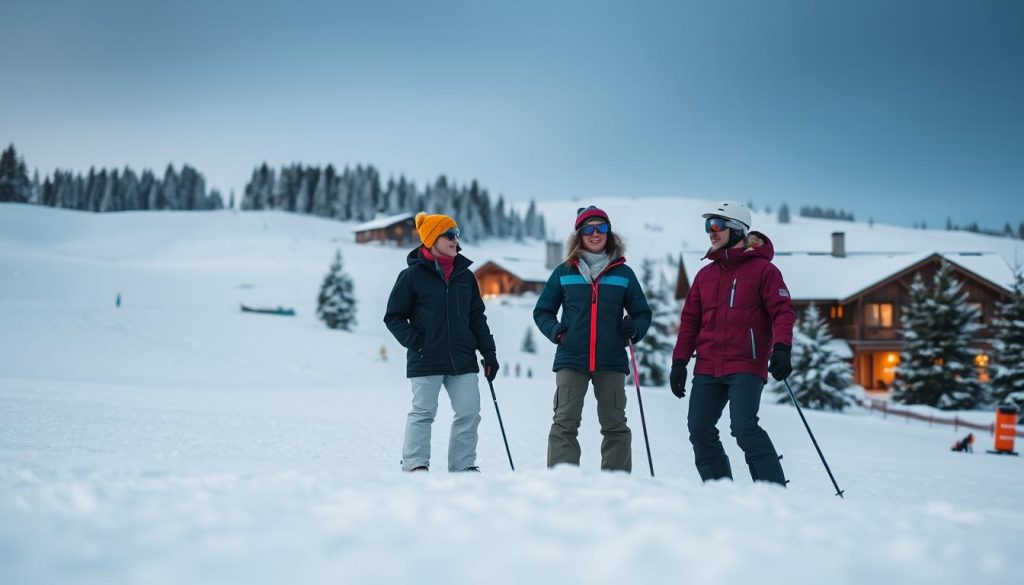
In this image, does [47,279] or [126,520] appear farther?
[47,279]

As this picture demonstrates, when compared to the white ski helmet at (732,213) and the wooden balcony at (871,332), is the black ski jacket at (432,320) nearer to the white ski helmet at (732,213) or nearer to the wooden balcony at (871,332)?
the white ski helmet at (732,213)

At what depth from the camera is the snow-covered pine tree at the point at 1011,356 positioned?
62.8 ft

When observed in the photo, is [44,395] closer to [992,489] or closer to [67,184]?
[992,489]

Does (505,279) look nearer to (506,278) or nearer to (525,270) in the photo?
(506,278)

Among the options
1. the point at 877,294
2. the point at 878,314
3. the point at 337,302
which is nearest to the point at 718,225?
the point at 877,294

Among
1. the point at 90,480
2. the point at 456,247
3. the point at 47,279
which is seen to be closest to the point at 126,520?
the point at 90,480


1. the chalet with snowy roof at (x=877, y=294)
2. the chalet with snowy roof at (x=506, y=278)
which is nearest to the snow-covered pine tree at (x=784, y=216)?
the chalet with snowy roof at (x=506, y=278)

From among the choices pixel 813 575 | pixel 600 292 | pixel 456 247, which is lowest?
pixel 813 575

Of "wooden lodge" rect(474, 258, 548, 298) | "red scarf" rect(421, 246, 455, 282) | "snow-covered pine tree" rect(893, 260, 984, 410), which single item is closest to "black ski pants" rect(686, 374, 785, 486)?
"red scarf" rect(421, 246, 455, 282)

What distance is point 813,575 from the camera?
1413 mm

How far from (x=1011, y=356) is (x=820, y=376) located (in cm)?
544

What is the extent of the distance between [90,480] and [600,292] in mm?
3213

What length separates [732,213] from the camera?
4414 millimetres

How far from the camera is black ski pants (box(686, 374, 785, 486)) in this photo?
398cm
